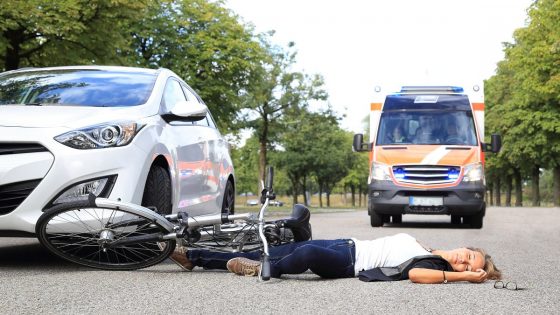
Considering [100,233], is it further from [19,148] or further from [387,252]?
[387,252]

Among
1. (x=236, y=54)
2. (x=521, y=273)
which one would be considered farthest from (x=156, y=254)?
(x=236, y=54)

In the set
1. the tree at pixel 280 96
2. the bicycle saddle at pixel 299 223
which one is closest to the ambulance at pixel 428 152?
the bicycle saddle at pixel 299 223

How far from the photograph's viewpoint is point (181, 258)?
610cm

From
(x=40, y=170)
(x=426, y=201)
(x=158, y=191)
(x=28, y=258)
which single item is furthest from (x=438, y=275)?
(x=426, y=201)

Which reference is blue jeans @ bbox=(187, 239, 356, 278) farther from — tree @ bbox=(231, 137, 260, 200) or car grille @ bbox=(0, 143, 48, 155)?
tree @ bbox=(231, 137, 260, 200)

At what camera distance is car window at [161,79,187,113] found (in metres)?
6.90

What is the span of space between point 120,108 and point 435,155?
8539 millimetres

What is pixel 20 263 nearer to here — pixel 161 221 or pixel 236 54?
pixel 161 221

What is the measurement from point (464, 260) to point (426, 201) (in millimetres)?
8192

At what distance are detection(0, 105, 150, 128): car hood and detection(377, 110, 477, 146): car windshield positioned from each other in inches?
341

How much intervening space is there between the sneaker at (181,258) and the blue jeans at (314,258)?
43mm

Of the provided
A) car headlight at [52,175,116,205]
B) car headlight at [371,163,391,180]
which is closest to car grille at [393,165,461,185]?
car headlight at [371,163,391,180]

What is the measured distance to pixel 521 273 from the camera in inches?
259

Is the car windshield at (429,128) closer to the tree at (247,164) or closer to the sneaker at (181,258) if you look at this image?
the sneaker at (181,258)
